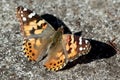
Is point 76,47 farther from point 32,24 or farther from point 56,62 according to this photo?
point 32,24

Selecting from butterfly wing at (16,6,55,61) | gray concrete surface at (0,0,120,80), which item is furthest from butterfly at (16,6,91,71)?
gray concrete surface at (0,0,120,80)

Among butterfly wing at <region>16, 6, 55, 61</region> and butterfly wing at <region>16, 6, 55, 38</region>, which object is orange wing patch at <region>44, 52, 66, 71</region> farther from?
butterfly wing at <region>16, 6, 55, 38</region>

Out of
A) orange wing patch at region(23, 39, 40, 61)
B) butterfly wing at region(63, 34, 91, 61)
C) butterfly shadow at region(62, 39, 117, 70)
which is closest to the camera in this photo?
butterfly wing at region(63, 34, 91, 61)

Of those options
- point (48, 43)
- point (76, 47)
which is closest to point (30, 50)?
point (48, 43)

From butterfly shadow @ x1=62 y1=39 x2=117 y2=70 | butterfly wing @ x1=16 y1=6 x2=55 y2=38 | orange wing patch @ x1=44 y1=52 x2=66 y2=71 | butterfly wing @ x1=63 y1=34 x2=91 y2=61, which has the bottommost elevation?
butterfly shadow @ x1=62 y1=39 x2=117 y2=70

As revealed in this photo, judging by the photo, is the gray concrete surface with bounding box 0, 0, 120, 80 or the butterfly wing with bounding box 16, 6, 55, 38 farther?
the butterfly wing with bounding box 16, 6, 55, 38

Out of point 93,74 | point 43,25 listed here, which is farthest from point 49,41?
point 93,74

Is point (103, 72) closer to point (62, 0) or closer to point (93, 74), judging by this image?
point (93, 74)

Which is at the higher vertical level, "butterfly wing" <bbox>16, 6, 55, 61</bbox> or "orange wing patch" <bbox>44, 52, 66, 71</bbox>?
"butterfly wing" <bbox>16, 6, 55, 61</bbox>

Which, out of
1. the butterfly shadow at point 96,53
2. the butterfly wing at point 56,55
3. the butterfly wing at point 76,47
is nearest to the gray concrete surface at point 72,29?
the butterfly shadow at point 96,53
